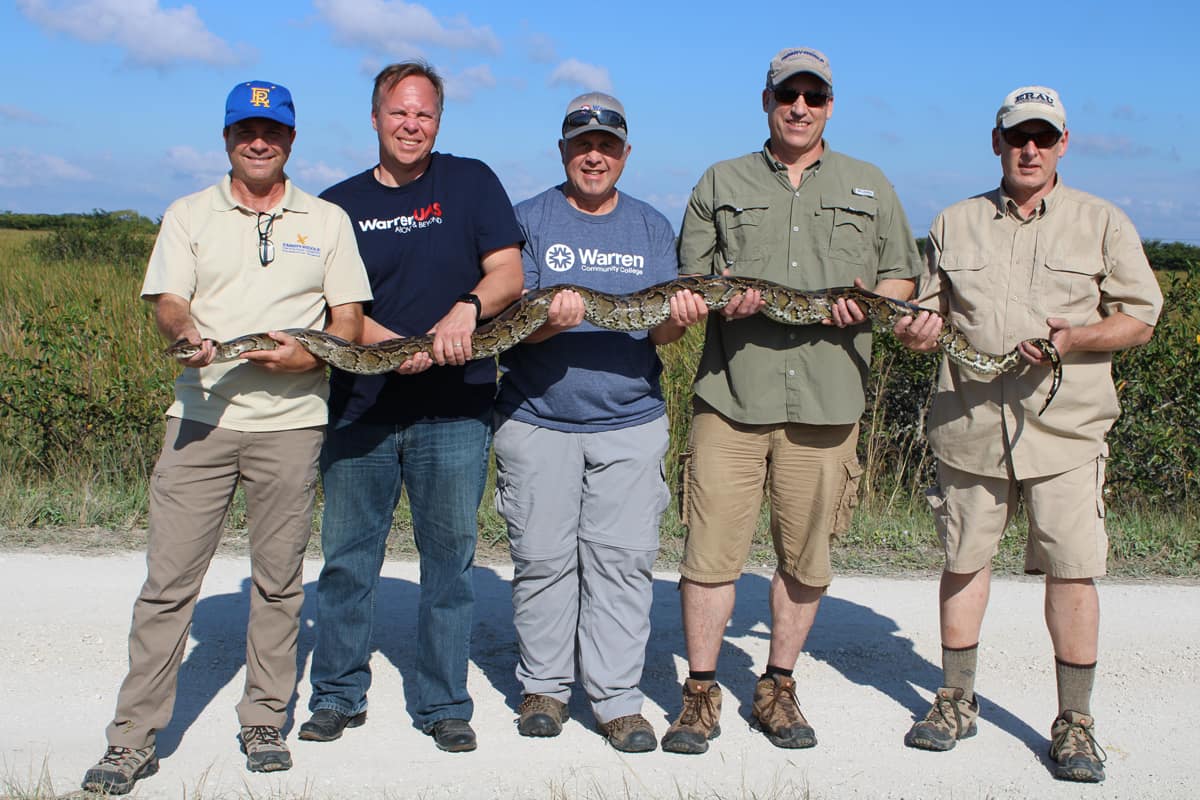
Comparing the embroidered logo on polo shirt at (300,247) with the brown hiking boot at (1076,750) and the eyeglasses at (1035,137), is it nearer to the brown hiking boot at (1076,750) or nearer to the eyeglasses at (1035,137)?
the eyeglasses at (1035,137)

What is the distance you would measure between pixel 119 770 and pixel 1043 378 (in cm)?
487

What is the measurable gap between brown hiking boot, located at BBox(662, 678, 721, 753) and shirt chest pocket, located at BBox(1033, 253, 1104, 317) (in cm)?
267

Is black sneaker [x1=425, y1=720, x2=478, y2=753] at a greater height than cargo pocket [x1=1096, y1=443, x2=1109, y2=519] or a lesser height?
lesser

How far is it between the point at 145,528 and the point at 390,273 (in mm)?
4827

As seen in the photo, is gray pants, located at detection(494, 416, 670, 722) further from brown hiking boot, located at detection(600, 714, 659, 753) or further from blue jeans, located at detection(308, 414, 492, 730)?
blue jeans, located at detection(308, 414, 492, 730)

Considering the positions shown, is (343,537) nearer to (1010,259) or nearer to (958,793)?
(958,793)

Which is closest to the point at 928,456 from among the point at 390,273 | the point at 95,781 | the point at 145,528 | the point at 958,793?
the point at 958,793

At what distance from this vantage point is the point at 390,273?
5398 mm

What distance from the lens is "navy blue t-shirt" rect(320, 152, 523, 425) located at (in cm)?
534

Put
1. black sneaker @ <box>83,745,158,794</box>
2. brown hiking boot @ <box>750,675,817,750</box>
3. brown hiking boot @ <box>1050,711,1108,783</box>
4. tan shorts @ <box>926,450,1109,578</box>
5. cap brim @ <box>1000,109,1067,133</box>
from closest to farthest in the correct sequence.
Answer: black sneaker @ <box>83,745,158,794</box>, brown hiking boot @ <box>1050,711,1108,783</box>, cap brim @ <box>1000,109,1067,133</box>, tan shorts @ <box>926,450,1109,578</box>, brown hiking boot @ <box>750,675,817,750</box>

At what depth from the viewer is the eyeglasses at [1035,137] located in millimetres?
5277

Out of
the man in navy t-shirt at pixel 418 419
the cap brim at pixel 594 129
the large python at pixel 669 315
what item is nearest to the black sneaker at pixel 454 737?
the man in navy t-shirt at pixel 418 419

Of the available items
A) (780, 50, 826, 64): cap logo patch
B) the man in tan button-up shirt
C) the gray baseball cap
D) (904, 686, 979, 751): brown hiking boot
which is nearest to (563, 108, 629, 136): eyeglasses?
the gray baseball cap

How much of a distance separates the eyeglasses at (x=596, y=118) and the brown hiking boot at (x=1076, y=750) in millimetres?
3784
